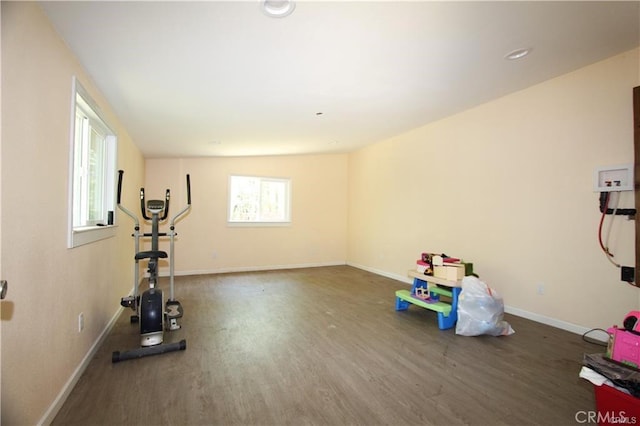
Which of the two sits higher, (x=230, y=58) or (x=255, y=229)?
(x=230, y=58)

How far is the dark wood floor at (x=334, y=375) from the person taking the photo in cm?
178

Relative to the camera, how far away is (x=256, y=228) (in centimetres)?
647

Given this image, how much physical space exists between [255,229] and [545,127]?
5.08 metres

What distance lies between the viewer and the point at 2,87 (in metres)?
1.23

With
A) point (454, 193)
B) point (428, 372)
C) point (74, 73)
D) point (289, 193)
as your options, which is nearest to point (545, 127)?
point (454, 193)

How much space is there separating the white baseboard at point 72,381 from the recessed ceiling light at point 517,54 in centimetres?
399

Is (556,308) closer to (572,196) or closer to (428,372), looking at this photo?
(572,196)

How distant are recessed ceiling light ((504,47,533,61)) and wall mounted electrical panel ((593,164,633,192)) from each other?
1.31 meters

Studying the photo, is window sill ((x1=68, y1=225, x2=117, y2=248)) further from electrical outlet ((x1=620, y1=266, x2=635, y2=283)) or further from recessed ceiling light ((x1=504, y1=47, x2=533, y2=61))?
electrical outlet ((x1=620, y1=266, x2=635, y2=283))

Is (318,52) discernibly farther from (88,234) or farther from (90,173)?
(90,173)

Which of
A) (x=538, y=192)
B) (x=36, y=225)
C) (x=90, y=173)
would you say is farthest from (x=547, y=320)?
(x=90, y=173)

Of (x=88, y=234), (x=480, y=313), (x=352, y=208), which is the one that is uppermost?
(x=352, y=208)

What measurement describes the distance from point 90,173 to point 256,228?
3744 millimetres

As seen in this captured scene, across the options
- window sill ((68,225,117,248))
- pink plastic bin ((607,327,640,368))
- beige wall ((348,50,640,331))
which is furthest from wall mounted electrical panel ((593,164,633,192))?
window sill ((68,225,117,248))
